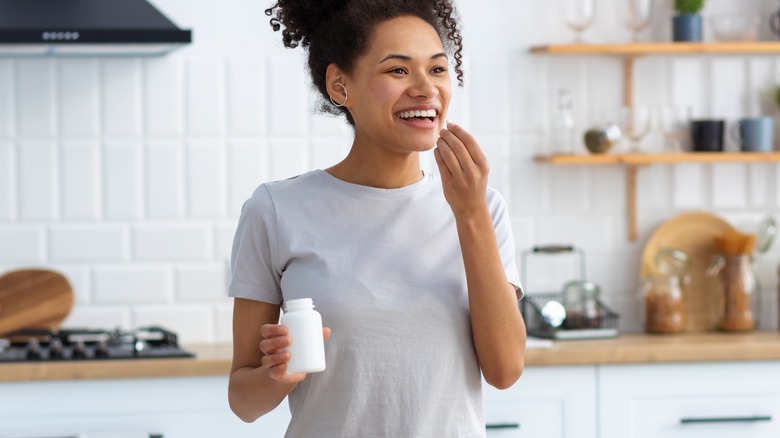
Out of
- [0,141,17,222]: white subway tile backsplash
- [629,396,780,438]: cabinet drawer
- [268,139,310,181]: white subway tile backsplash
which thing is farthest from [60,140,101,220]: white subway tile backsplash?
[629,396,780,438]: cabinet drawer

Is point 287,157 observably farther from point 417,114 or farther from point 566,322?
point 417,114

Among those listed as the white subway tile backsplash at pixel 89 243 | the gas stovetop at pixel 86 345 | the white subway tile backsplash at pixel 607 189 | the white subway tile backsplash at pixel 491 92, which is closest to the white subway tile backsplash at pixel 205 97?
the white subway tile backsplash at pixel 89 243

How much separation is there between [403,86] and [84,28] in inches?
70.4

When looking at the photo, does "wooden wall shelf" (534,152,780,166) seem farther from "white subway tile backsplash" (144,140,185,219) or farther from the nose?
the nose

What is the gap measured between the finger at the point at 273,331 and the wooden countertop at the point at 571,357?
1535 millimetres

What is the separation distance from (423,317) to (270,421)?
150cm

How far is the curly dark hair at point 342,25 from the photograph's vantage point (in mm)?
1601

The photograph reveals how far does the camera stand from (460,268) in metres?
1.57

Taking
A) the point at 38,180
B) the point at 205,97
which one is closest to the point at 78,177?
the point at 38,180

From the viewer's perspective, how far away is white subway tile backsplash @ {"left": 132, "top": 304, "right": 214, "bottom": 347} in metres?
3.46

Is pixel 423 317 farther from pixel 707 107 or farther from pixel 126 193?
pixel 707 107

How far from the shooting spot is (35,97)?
342 centimetres

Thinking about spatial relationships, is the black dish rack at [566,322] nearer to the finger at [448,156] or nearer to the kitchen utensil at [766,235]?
the kitchen utensil at [766,235]

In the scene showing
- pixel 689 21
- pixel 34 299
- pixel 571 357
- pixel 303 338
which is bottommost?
pixel 571 357
